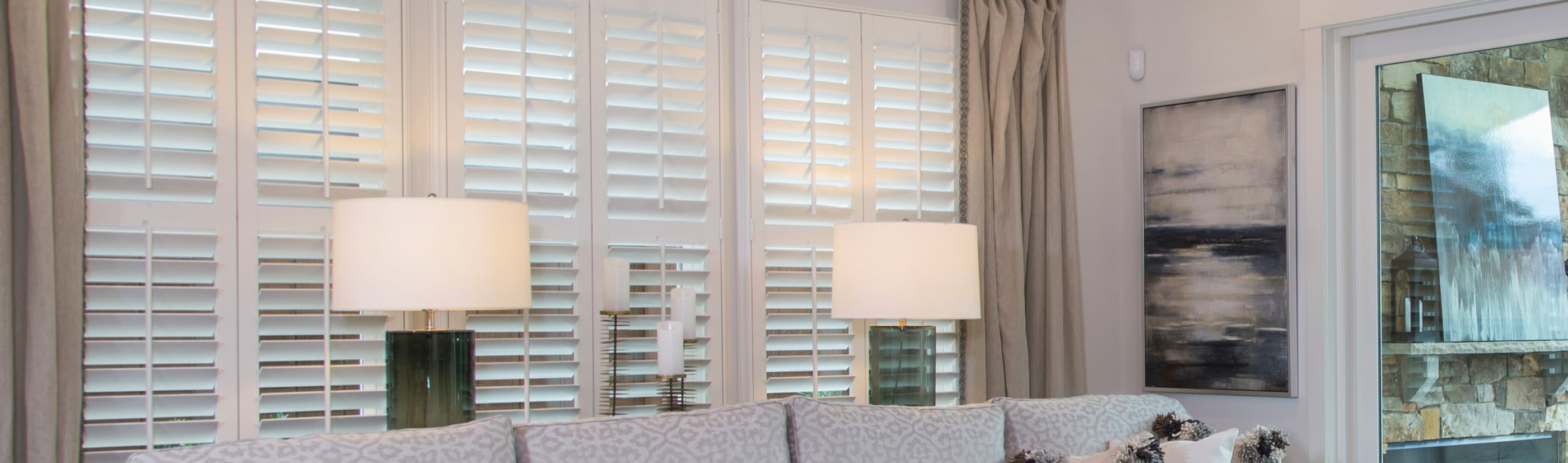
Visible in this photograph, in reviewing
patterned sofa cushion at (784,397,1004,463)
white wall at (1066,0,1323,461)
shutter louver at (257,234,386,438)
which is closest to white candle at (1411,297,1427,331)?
white wall at (1066,0,1323,461)

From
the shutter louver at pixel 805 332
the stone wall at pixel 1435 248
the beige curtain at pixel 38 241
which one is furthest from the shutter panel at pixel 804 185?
the beige curtain at pixel 38 241

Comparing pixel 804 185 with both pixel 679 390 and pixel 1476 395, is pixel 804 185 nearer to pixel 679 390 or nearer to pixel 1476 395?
pixel 679 390

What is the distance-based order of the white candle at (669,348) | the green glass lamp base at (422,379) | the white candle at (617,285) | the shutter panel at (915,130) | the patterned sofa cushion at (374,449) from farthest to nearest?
the shutter panel at (915,130), the white candle at (617,285), the white candle at (669,348), the green glass lamp base at (422,379), the patterned sofa cushion at (374,449)

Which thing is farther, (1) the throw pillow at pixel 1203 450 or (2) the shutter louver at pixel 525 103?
(2) the shutter louver at pixel 525 103

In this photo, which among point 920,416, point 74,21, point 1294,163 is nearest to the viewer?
point 74,21

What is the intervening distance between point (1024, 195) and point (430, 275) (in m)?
2.03

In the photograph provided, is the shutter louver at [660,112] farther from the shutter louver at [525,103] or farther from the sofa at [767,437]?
the sofa at [767,437]

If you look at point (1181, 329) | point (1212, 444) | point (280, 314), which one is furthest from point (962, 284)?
point (280, 314)

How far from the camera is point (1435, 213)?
3150 mm

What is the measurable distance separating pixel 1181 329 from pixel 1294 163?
2.08ft

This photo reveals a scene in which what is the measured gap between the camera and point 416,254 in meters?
2.11

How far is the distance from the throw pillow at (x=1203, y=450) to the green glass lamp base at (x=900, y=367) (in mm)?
633

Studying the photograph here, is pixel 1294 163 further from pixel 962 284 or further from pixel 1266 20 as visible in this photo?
pixel 962 284

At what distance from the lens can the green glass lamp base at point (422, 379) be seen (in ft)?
7.42
